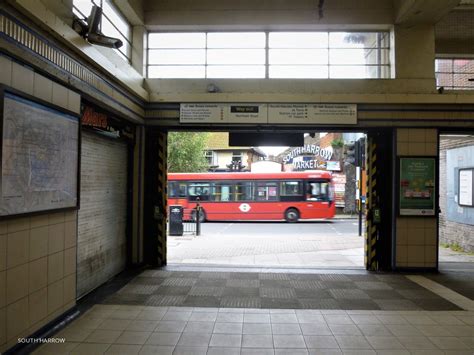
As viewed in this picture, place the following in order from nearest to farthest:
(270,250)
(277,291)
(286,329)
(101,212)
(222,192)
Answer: (286,329) < (277,291) < (101,212) < (270,250) < (222,192)

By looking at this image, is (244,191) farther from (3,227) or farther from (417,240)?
(3,227)

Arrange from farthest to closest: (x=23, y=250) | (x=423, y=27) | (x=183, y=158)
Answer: (x=183, y=158) → (x=423, y=27) → (x=23, y=250)

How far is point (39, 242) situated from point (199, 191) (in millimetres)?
15521

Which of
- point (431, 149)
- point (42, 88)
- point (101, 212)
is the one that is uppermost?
point (42, 88)

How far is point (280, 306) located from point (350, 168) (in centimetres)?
2380

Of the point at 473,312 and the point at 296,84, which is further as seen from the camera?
the point at 296,84

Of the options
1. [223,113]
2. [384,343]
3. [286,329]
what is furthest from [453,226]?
[286,329]

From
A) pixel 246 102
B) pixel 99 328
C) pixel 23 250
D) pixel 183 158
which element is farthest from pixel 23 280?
pixel 183 158

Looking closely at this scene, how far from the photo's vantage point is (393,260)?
25.2ft

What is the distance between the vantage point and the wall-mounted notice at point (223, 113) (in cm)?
768

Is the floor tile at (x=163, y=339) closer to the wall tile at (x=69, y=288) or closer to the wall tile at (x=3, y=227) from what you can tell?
the wall tile at (x=69, y=288)

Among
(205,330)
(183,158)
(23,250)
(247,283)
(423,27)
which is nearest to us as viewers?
(23,250)

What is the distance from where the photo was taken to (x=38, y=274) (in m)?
4.07

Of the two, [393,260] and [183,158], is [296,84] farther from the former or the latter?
[183,158]
